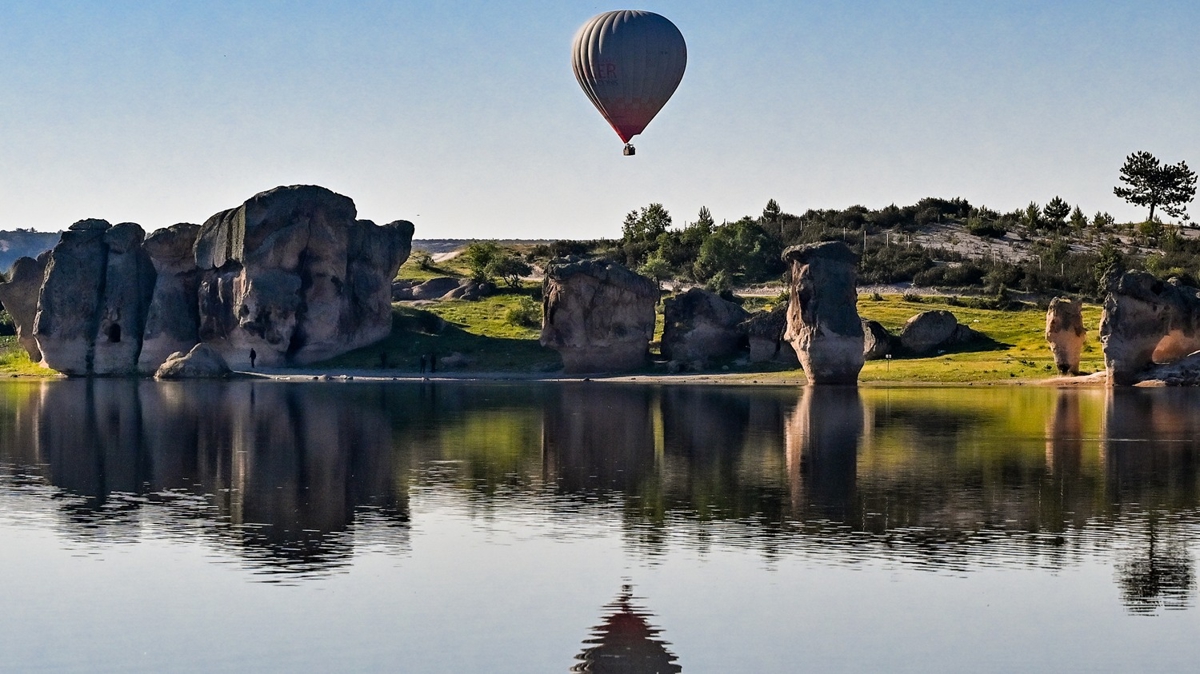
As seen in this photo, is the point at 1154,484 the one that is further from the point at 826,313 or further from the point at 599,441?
the point at 826,313

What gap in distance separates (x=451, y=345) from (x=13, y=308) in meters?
20.2

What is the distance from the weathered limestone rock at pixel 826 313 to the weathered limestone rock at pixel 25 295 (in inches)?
1390

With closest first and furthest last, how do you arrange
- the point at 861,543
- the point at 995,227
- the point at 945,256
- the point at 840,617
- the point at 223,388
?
1. the point at 840,617
2. the point at 861,543
3. the point at 223,388
4. the point at 945,256
5. the point at 995,227

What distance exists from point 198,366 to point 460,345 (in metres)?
10.9

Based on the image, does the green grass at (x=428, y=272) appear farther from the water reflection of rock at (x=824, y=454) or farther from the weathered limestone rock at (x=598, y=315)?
the water reflection of rock at (x=824, y=454)

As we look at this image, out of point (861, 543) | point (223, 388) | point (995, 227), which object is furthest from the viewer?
point (995, 227)

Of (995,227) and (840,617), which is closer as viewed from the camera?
(840,617)

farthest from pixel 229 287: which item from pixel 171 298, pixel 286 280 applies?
pixel 171 298

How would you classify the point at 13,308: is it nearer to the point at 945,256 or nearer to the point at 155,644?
the point at 945,256

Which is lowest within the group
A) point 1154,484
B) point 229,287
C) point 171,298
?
point 1154,484

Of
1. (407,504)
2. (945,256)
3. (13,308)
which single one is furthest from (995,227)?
(407,504)

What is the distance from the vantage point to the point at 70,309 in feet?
255

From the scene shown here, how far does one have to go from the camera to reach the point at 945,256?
110438 mm

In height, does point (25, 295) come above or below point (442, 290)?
below
